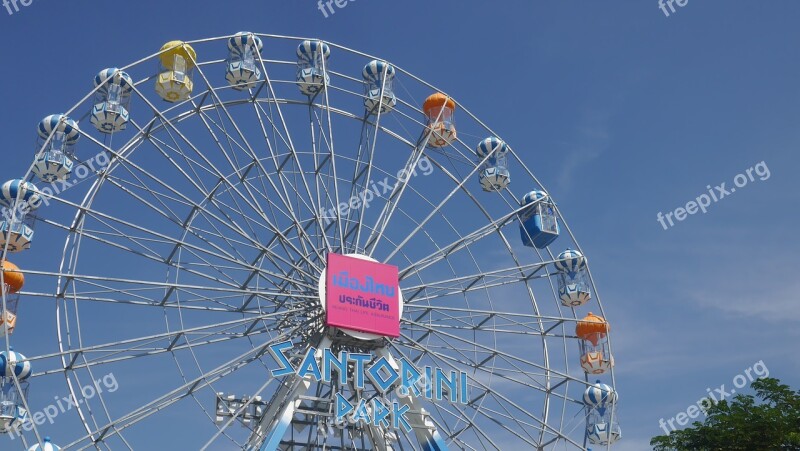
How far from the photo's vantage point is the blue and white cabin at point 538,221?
30.4 m

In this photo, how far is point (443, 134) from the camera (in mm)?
30828

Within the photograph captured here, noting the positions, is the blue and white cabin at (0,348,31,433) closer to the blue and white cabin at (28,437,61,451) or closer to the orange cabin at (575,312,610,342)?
the blue and white cabin at (28,437,61,451)

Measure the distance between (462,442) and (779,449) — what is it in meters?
7.63

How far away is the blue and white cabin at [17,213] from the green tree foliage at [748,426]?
16.5 meters

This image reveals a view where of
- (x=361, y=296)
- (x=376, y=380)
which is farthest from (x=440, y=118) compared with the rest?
(x=376, y=380)

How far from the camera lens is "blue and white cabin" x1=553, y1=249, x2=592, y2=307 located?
2980 cm

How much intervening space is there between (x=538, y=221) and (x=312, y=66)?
7686mm

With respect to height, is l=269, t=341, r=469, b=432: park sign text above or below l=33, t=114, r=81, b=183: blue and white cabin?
below

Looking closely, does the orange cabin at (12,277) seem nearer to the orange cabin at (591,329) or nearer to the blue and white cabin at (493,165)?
the blue and white cabin at (493,165)

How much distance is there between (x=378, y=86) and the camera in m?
30.3

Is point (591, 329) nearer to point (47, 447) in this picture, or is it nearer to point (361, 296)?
point (361, 296)

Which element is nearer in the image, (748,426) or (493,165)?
(748,426)

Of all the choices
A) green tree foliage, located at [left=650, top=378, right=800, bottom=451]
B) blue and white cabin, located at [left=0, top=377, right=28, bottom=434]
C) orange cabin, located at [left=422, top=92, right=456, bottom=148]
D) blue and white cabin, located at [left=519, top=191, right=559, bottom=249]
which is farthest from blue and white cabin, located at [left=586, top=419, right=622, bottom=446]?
blue and white cabin, located at [left=0, top=377, right=28, bottom=434]

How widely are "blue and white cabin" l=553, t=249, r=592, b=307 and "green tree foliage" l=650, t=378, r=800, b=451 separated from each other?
432 centimetres
